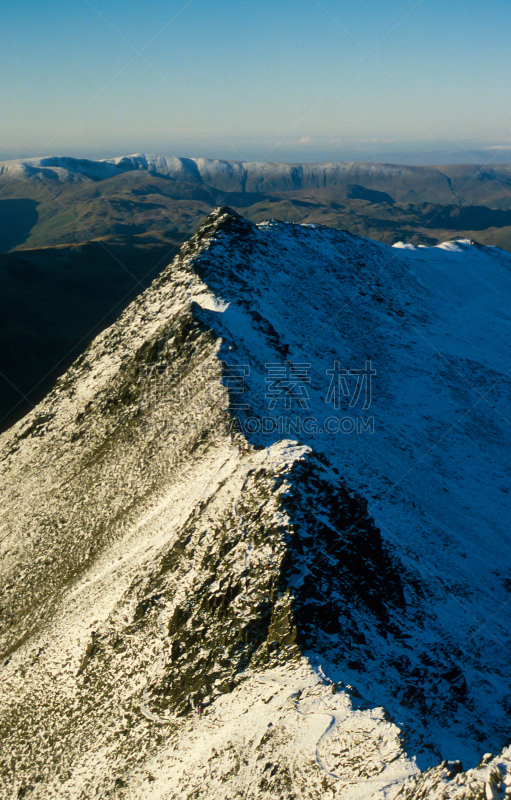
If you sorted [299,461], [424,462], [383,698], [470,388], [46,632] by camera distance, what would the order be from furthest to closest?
[470,388], [424,462], [46,632], [299,461], [383,698]

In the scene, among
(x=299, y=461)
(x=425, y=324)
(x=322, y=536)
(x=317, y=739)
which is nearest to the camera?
(x=317, y=739)

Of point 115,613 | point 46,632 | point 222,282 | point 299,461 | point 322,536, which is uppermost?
point 222,282

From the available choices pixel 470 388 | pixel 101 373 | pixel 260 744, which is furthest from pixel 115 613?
pixel 470 388

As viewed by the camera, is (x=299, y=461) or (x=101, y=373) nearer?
(x=299, y=461)

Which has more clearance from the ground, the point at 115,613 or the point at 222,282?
the point at 222,282

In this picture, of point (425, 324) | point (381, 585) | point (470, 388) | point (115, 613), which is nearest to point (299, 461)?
point (381, 585)

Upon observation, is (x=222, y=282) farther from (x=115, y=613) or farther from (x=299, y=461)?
(x=115, y=613)
